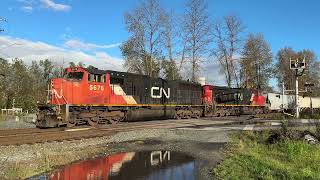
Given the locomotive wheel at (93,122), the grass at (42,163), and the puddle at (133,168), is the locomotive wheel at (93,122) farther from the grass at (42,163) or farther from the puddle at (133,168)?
the puddle at (133,168)

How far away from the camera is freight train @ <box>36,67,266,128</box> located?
69.6 ft

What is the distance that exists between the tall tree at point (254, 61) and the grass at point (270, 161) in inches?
2028

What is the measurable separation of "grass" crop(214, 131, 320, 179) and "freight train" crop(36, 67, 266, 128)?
35.5 feet

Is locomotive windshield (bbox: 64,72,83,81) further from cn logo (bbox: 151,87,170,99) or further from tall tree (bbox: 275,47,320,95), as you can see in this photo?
tall tree (bbox: 275,47,320,95)

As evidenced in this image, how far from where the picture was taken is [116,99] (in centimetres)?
2475

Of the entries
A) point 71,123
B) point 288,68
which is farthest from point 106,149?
point 288,68

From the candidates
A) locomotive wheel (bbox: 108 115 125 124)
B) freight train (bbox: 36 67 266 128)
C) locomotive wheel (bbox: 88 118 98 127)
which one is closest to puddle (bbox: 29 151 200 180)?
freight train (bbox: 36 67 266 128)

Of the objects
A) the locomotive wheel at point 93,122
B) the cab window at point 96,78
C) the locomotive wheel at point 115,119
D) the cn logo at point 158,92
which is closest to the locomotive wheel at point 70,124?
the locomotive wheel at point 93,122

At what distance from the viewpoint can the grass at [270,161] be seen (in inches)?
337

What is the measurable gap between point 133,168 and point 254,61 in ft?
193

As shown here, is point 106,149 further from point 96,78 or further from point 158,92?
point 158,92

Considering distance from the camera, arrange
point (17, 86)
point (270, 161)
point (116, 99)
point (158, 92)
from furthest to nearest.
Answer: point (17, 86) < point (158, 92) < point (116, 99) < point (270, 161)

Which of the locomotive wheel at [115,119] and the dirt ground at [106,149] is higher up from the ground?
A: the locomotive wheel at [115,119]

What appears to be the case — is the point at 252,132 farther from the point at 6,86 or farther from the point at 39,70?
the point at 39,70
